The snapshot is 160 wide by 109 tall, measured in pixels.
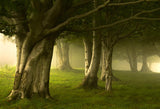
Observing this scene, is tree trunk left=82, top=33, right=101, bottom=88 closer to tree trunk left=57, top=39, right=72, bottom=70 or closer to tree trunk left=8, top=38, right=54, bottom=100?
tree trunk left=8, top=38, right=54, bottom=100

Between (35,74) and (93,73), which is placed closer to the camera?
(35,74)

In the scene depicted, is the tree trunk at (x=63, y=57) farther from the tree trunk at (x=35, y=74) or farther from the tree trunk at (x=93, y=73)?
the tree trunk at (x=35, y=74)

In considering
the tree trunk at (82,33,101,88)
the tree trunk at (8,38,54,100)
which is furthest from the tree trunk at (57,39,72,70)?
the tree trunk at (8,38,54,100)

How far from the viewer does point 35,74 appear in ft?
38.1

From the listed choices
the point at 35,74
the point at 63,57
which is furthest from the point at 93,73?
the point at 63,57

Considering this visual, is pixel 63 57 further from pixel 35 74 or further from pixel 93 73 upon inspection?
pixel 35 74

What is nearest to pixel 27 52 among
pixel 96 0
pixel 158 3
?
pixel 96 0

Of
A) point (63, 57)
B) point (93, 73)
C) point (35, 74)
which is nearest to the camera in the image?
point (35, 74)

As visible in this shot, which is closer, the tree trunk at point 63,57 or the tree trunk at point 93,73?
the tree trunk at point 93,73

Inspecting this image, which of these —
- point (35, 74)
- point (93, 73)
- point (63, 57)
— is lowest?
point (93, 73)

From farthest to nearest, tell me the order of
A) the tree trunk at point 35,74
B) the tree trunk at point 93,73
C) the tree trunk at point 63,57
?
the tree trunk at point 63,57
the tree trunk at point 93,73
the tree trunk at point 35,74

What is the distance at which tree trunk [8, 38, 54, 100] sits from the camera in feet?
37.1

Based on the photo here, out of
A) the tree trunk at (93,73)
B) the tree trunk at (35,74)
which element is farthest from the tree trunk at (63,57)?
the tree trunk at (35,74)

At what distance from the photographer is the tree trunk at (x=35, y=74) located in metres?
11.3
